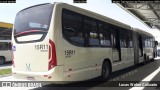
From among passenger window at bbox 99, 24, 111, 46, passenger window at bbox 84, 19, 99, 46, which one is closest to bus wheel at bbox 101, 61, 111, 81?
passenger window at bbox 99, 24, 111, 46

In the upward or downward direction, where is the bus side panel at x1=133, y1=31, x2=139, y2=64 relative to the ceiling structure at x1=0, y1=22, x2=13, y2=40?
downward

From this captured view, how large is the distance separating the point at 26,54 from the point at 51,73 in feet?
3.94

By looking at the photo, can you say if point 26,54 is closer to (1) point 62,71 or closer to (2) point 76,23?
(1) point 62,71

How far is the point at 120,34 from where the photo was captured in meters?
12.9

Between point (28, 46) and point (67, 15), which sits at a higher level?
point (67, 15)

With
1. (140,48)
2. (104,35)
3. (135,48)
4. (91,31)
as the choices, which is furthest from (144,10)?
(91,31)

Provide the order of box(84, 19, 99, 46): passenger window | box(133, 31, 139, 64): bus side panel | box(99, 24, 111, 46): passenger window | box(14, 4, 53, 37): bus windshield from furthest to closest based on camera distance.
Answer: box(133, 31, 139, 64): bus side panel
box(99, 24, 111, 46): passenger window
box(84, 19, 99, 46): passenger window
box(14, 4, 53, 37): bus windshield

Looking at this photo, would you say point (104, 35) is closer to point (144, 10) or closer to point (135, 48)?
point (135, 48)

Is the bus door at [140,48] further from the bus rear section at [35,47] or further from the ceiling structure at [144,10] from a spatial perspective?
the bus rear section at [35,47]

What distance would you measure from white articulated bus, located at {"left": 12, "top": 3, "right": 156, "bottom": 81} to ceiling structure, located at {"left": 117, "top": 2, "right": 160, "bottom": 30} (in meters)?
14.1

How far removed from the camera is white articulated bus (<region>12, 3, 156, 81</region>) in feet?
23.2

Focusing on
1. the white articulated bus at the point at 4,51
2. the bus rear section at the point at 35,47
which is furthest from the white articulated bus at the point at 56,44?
the white articulated bus at the point at 4,51

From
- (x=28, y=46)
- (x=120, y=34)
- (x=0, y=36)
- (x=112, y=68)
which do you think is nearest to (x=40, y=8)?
(x=28, y=46)

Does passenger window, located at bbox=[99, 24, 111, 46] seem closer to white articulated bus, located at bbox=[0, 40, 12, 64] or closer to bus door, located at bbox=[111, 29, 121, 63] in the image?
bus door, located at bbox=[111, 29, 121, 63]
